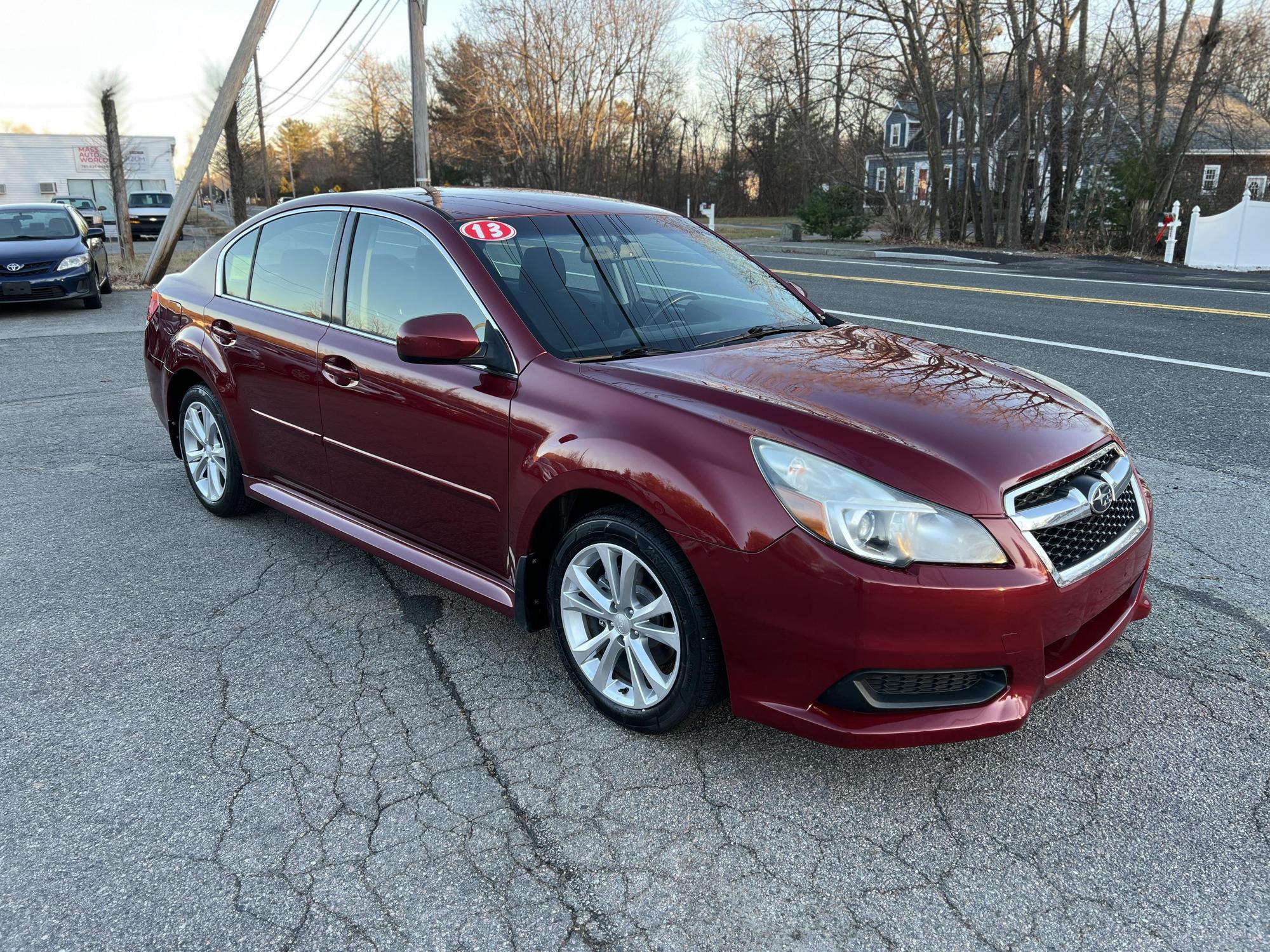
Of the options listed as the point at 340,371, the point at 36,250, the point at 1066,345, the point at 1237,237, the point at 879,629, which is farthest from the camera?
the point at 1237,237

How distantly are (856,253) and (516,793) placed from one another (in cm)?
2226

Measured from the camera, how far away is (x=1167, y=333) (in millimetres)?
10164

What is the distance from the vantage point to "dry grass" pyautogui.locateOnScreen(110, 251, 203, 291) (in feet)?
55.0

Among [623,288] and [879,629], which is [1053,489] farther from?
[623,288]

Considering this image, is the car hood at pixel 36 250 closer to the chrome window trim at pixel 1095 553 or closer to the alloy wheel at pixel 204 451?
the alloy wheel at pixel 204 451

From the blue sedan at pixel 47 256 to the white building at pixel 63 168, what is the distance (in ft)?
133

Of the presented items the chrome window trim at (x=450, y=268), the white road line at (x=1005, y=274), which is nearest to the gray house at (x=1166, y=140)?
the white road line at (x=1005, y=274)

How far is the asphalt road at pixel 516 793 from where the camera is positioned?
2.29 metres

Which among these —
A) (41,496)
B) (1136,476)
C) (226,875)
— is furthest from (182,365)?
(1136,476)

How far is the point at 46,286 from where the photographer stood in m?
12.8

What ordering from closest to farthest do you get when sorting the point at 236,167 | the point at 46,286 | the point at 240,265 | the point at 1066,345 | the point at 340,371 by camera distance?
1. the point at 340,371
2. the point at 240,265
3. the point at 1066,345
4. the point at 46,286
5. the point at 236,167

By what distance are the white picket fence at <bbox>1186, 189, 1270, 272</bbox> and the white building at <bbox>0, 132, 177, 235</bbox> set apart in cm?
4801

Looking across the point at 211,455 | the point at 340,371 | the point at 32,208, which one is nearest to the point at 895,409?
the point at 340,371

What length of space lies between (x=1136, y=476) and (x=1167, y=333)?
26.8 feet
